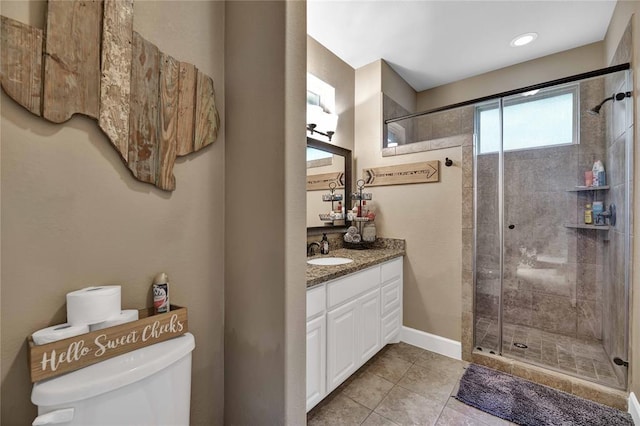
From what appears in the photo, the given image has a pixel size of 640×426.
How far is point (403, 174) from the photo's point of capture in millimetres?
2336

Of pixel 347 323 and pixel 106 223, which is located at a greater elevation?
pixel 106 223

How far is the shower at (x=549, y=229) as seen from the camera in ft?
6.42

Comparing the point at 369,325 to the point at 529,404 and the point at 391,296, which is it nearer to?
the point at 391,296

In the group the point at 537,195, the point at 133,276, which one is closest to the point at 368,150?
the point at 537,195

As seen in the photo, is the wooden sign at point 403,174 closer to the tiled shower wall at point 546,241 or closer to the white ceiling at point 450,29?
the tiled shower wall at point 546,241

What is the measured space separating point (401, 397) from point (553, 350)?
56.6 inches

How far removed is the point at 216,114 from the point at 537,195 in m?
2.82

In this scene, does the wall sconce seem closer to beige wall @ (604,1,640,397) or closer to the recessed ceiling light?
the recessed ceiling light

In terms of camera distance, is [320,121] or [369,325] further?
[320,121]

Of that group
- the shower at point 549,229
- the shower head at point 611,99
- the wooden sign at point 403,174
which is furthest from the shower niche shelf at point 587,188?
the wooden sign at point 403,174

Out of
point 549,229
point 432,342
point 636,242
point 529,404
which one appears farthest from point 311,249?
point 549,229

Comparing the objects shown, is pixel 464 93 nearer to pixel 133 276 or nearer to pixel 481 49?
pixel 481 49

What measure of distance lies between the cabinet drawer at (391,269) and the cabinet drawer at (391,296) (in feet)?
0.17

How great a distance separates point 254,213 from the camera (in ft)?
3.32
